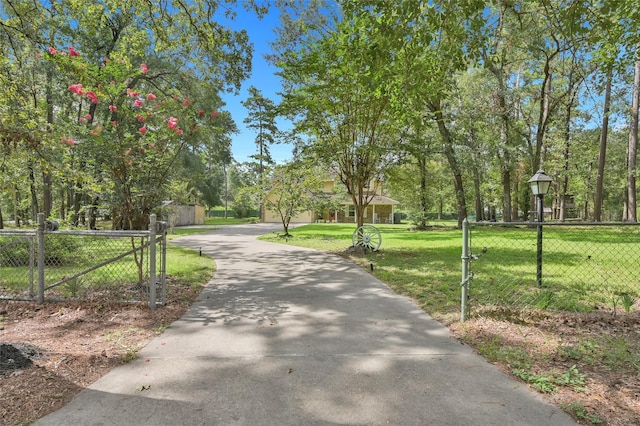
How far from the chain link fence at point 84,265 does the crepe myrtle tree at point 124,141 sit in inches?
29.7

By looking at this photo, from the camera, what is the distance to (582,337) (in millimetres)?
3719

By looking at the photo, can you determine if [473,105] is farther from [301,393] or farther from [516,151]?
[301,393]

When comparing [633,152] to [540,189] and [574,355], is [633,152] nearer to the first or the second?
[540,189]

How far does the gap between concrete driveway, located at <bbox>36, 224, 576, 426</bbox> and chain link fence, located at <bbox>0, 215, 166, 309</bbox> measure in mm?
1131

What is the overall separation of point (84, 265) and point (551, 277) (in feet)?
31.6

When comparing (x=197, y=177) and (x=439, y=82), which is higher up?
(x=439, y=82)

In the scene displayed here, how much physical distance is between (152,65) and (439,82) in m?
12.8

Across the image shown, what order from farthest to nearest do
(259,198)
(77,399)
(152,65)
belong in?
1. (259,198)
2. (152,65)
3. (77,399)

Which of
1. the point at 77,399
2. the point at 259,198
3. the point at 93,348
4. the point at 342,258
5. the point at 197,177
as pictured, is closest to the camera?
the point at 77,399

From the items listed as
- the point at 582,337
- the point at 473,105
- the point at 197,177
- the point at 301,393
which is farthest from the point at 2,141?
the point at 473,105

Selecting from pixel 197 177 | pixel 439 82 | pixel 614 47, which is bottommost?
pixel 197 177

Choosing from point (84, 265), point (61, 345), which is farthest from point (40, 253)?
point (84, 265)

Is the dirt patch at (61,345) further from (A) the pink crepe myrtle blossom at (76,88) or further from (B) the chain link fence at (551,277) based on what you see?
(B) the chain link fence at (551,277)

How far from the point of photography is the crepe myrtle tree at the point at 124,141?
17.6 ft
